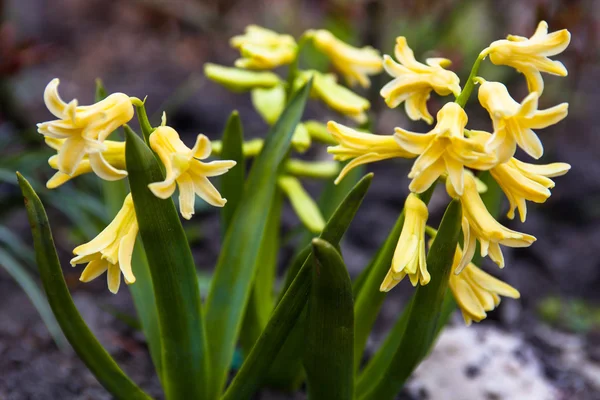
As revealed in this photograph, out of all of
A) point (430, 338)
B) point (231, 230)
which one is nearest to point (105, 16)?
point (231, 230)

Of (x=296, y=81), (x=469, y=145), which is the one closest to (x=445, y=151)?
(x=469, y=145)

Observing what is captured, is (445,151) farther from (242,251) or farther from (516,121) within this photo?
(242,251)

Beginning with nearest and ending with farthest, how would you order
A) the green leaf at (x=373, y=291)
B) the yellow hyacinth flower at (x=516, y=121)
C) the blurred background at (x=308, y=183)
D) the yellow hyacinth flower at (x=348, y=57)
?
the yellow hyacinth flower at (x=516, y=121)
the green leaf at (x=373, y=291)
the yellow hyacinth flower at (x=348, y=57)
the blurred background at (x=308, y=183)

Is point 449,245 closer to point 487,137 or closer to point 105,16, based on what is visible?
point 487,137

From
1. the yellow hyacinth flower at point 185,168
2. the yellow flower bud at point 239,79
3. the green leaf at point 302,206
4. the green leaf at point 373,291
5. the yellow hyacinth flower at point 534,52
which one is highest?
the yellow hyacinth flower at point 534,52

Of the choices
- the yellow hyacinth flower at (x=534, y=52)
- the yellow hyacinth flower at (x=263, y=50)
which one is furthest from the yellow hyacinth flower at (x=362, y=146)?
the yellow hyacinth flower at (x=263, y=50)

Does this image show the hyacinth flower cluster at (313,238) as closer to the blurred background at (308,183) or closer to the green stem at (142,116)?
the green stem at (142,116)
